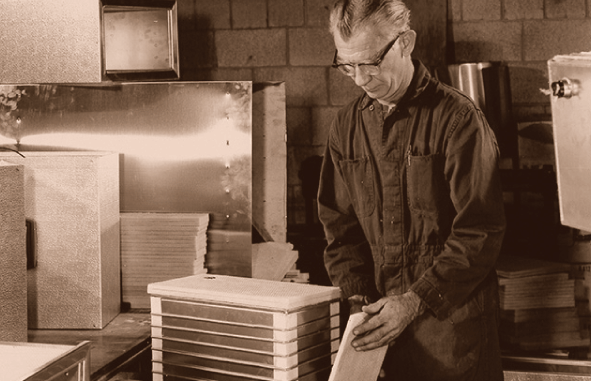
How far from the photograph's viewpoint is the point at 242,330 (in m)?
1.63

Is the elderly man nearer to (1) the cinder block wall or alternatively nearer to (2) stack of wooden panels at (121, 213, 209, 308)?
(2) stack of wooden panels at (121, 213, 209, 308)

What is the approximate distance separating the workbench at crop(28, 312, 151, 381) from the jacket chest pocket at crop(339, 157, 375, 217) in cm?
68

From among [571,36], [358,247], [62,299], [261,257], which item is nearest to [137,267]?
[62,299]

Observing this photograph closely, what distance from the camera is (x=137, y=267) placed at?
2.40m

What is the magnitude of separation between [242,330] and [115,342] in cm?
53

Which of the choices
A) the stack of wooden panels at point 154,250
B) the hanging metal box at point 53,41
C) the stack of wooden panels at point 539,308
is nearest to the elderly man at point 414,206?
the stack of wooden panels at point 154,250

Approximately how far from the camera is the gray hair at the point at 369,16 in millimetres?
1692

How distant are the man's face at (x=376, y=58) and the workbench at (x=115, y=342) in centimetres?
88

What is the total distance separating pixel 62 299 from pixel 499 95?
99.4 inches

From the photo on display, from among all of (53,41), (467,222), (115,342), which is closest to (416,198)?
(467,222)

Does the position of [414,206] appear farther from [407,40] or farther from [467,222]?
[407,40]

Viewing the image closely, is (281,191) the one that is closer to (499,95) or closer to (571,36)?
(499,95)

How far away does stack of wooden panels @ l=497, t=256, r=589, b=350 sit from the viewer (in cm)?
332

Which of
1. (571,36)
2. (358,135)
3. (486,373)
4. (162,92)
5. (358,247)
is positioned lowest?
(486,373)
